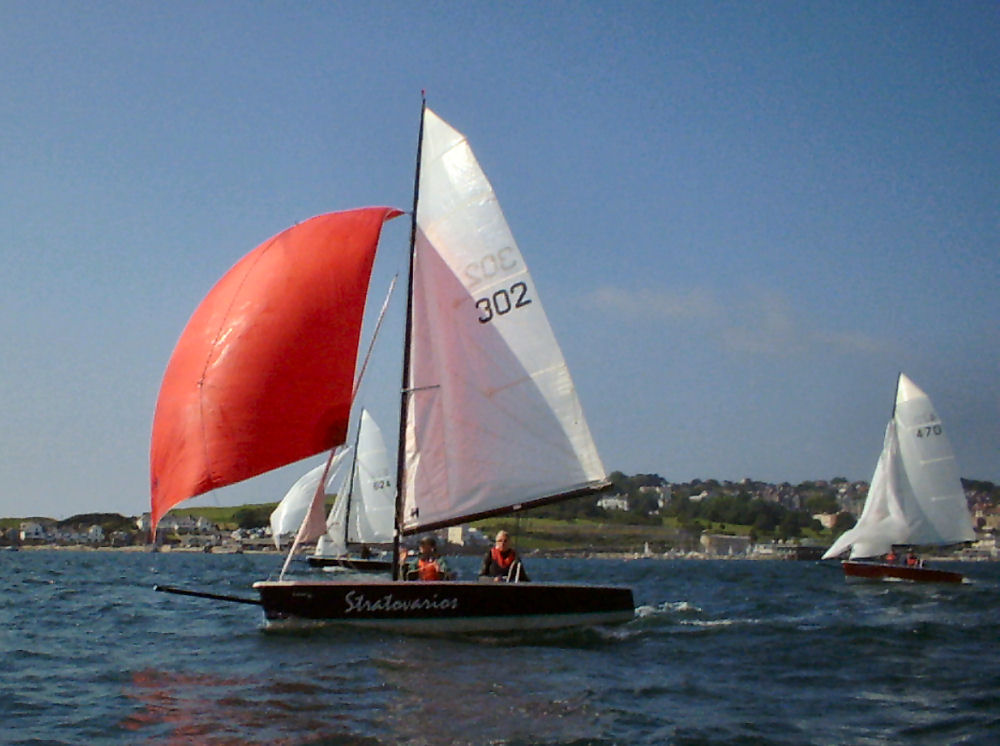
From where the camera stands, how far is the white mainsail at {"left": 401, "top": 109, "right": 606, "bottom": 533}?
675 inches

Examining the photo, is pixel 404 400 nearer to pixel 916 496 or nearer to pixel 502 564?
pixel 502 564

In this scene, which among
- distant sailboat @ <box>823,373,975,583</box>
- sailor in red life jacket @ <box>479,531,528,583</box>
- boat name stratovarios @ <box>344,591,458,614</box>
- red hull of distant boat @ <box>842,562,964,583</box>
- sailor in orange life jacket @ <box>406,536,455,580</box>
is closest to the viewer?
boat name stratovarios @ <box>344,591,458,614</box>

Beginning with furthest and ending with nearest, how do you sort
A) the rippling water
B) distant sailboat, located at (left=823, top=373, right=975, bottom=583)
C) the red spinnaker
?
distant sailboat, located at (left=823, top=373, right=975, bottom=583)
the red spinnaker
the rippling water

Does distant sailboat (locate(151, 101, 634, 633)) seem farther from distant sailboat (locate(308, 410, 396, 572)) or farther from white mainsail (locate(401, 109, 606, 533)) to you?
distant sailboat (locate(308, 410, 396, 572))

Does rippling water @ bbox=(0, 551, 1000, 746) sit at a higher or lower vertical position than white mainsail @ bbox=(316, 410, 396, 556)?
lower

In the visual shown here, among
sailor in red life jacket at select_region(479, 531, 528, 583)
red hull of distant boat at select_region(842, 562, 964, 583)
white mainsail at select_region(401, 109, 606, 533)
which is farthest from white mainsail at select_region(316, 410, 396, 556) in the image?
white mainsail at select_region(401, 109, 606, 533)

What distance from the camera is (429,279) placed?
17703 mm

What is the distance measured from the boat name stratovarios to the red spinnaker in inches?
87.7

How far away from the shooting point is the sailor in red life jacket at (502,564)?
57.0 ft

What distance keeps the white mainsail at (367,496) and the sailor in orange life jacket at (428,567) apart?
2958 cm

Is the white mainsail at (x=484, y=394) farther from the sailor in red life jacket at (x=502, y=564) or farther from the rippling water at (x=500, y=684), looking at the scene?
the rippling water at (x=500, y=684)

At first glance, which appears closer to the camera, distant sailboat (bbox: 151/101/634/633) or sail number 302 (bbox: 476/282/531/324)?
distant sailboat (bbox: 151/101/634/633)

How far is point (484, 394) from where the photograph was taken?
17.3 metres

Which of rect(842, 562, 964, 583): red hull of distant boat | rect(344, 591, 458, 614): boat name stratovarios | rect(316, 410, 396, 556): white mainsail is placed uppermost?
rect(316, 410, 396, 556): white mainsail
